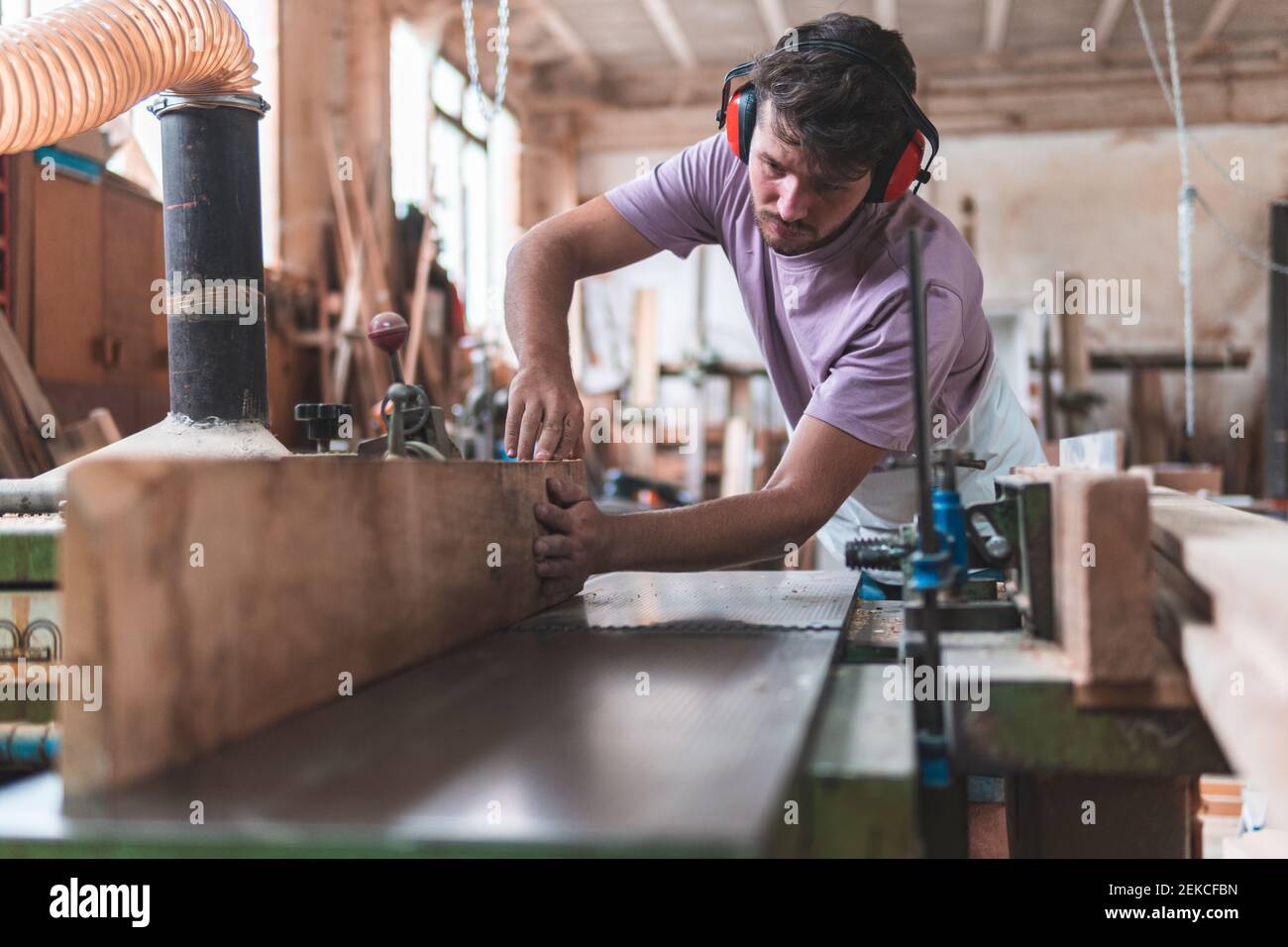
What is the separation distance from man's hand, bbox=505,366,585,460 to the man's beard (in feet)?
1.23

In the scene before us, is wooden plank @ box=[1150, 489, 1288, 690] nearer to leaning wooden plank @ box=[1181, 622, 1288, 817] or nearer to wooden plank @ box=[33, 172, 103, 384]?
leaning wooden plank @ box=[1181, 622, 1288, 817]

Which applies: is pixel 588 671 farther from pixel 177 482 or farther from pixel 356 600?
pixel 177 482

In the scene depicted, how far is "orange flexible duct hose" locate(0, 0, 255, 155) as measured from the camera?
1430mm

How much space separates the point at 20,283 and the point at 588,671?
10.4ft

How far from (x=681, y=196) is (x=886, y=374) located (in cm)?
61

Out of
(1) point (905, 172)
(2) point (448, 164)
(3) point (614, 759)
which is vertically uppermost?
(2) point (448, 164)

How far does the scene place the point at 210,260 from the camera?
1.63 m

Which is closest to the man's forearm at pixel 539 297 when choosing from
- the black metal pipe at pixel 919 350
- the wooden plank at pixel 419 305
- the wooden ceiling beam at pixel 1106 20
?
the black metal pipe at pixel 919 350

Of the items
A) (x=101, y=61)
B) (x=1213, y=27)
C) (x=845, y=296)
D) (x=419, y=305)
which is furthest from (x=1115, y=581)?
(x=1213, y=27)

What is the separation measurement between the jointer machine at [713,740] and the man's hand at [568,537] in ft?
0.22

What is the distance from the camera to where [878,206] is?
1644mm

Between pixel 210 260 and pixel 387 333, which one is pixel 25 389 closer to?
pixel 210 260

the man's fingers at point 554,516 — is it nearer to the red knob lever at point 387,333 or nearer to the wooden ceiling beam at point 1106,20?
the red knob lever at point 387,333
